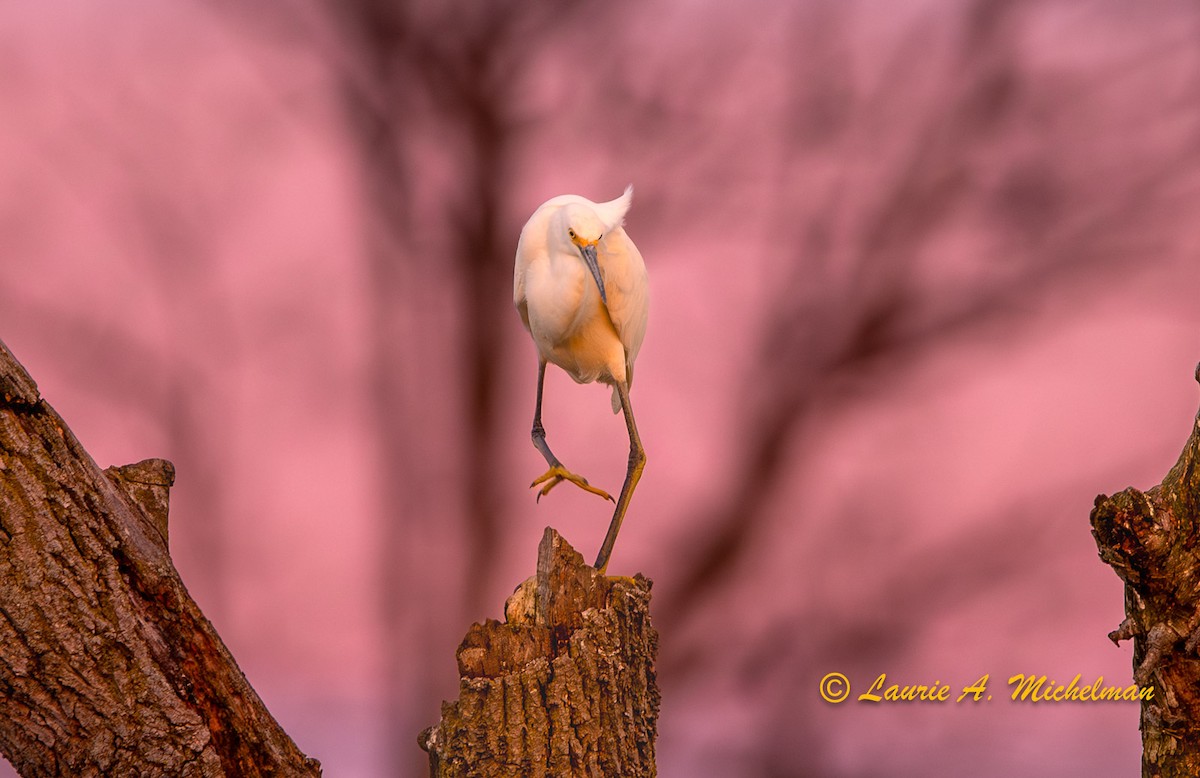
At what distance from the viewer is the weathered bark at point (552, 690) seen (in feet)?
6.27

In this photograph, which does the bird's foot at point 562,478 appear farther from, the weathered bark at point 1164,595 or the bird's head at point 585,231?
the weathered bark at point 1164,595

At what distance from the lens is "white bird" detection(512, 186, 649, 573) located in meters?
2.39

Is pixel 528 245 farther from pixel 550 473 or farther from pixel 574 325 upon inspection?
pixel 550 473

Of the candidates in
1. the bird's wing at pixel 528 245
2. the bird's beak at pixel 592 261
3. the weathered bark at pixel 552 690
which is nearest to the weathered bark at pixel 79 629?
the weathered bark at pixel 552 690

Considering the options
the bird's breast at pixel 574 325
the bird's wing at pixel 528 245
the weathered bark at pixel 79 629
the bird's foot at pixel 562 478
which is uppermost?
the bird's wing at pixel 528 245

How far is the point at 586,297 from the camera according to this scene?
2.43m

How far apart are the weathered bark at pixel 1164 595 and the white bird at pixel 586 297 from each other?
1.17 metres

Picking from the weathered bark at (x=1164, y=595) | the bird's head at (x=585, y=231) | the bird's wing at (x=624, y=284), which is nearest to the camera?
the weathered bark at (x=1164, y=595)

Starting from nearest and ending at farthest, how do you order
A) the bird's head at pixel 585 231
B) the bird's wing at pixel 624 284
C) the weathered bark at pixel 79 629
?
the weathered bark at pixel 79 629, the bird's head at pixel 585 231, the bird's wing at pixel 624 284

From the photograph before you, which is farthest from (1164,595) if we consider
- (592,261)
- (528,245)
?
(528,245)

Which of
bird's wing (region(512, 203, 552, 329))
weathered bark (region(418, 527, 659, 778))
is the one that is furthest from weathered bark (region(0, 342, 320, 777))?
bird's wing (region(512, 203, 552, 329))

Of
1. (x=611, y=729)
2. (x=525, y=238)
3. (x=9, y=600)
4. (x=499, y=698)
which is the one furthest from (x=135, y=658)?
(x=525, y=238)

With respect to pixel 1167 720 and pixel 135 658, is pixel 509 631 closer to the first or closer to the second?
pixel 135 658

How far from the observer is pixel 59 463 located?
1298 mm
